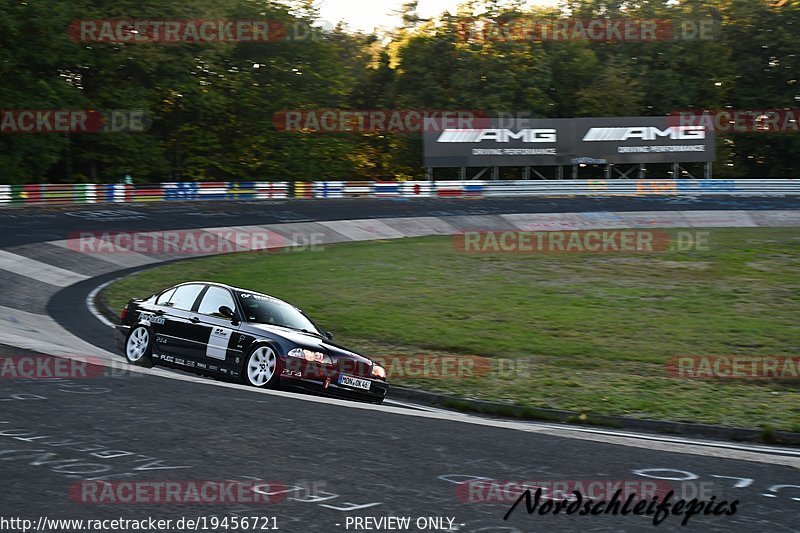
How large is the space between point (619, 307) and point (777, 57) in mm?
47797

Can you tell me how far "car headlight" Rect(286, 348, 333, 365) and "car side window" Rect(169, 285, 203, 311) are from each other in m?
2.14

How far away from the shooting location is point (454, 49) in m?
57.9

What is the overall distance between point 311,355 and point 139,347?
3122 millimetres

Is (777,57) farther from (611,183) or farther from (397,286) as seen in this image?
(397,286)

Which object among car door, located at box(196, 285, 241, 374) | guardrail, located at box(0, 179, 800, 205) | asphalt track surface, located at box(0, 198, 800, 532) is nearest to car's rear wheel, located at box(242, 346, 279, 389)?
car door, located at box(196, 285, 241, 374)

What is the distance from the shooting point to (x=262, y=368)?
10891 millimetres

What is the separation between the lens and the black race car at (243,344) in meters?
10.8

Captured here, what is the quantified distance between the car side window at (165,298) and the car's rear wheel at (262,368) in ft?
6.84

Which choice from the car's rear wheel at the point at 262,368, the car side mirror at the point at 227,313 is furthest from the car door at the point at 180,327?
the car's rear wheel at the point at 262,368

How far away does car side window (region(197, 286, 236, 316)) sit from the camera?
11.9 meters

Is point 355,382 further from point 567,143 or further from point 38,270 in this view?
point 567,143

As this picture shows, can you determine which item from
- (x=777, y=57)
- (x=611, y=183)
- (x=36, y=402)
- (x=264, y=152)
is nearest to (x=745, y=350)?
(x=36, y=402)

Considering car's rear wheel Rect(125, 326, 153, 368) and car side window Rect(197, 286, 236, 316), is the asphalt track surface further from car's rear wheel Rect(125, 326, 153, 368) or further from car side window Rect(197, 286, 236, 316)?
car's rear wheel Rect(125, 326, 153, 368)

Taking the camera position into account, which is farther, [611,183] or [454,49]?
[454,49]
